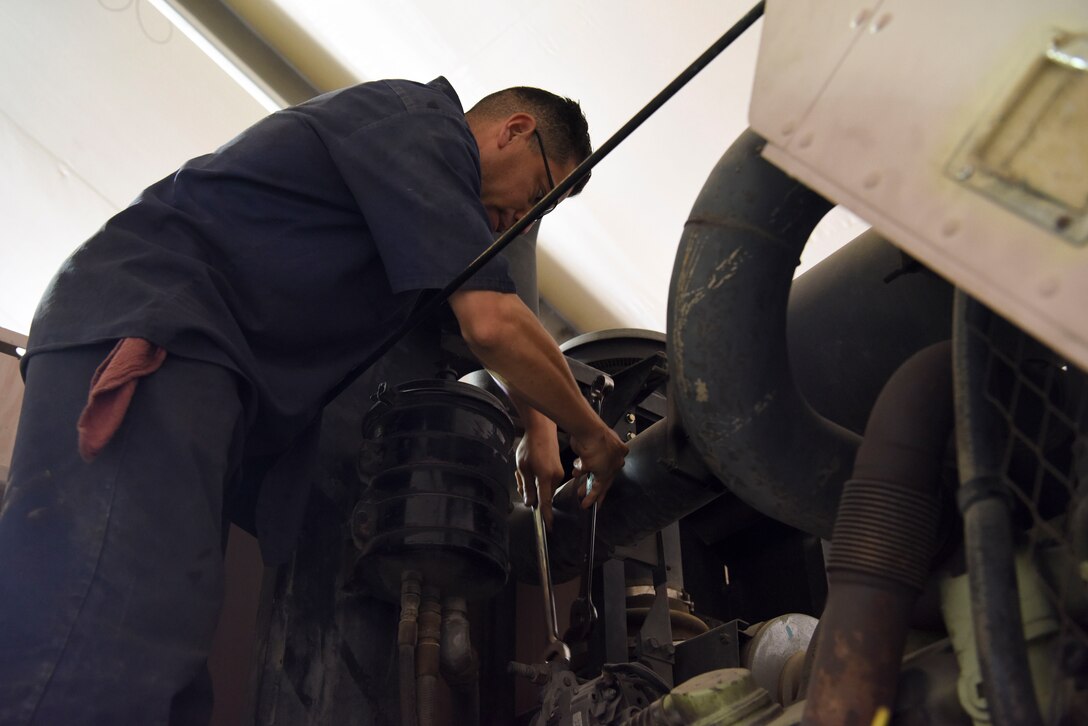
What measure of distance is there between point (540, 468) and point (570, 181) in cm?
68

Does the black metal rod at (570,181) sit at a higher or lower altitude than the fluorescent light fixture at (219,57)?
lower

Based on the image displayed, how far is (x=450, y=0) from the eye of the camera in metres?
3.03

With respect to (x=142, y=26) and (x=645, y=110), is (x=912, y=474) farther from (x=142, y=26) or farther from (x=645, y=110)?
(x=142, y=26)

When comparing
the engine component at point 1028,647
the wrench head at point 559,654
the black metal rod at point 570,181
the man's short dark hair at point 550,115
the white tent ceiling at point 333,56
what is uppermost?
the white tent ceiling at point 333,56

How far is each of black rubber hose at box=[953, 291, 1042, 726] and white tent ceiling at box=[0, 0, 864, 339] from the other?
2.30 meters

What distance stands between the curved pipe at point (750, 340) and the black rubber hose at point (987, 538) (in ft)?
1.07

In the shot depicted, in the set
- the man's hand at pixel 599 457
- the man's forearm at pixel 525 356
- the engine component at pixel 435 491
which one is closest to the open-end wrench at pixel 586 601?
the man's hand at pixel 599 457

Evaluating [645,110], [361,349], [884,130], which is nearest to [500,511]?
[361,349]

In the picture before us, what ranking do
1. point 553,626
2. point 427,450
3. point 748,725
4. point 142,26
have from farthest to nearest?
point 142,26, point 427,450, point 553,626, point 748,725

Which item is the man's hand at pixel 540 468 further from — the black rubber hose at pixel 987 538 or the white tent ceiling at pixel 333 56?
the white tent ceiling at pixel 333 56

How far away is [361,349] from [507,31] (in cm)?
178

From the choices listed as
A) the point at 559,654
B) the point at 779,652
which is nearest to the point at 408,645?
the point at 559,654

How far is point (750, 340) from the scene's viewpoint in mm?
1178

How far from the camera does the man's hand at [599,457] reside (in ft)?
5.49
